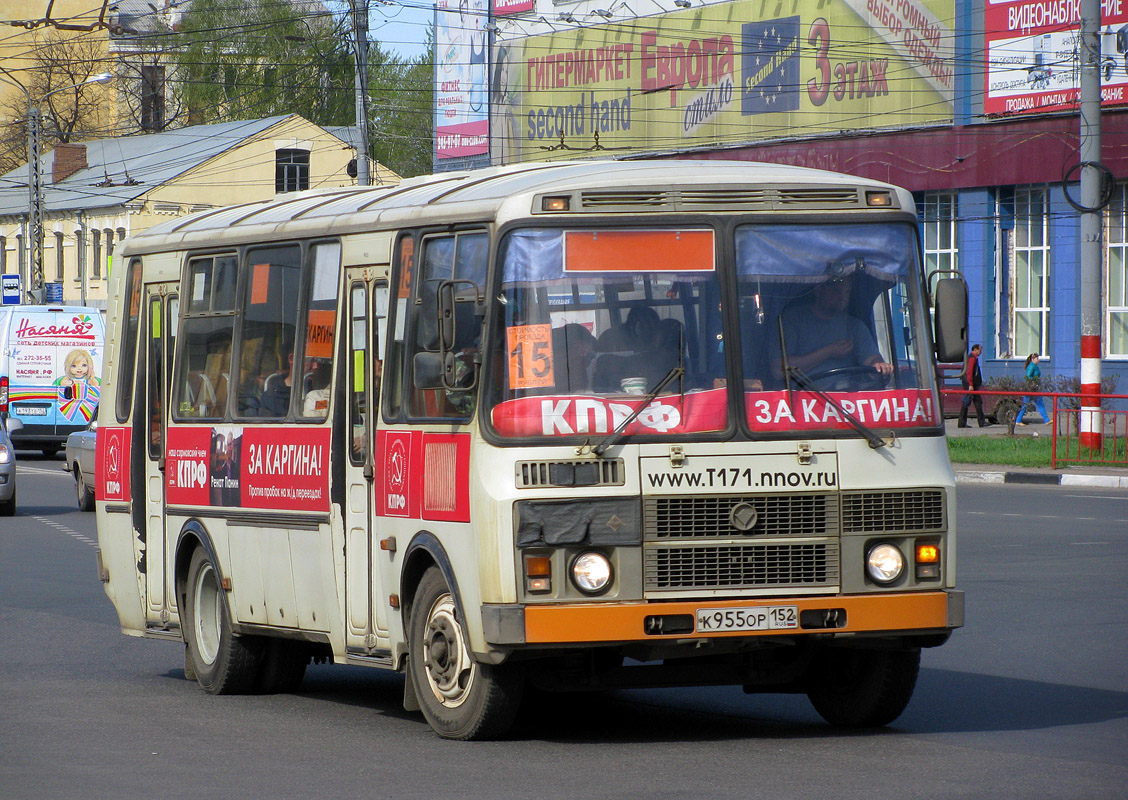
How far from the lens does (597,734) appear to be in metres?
8.64

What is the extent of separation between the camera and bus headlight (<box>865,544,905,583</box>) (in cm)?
808

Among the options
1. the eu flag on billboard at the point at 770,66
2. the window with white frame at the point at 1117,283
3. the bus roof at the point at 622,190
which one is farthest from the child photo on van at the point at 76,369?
the bus roof at the point at 622,190

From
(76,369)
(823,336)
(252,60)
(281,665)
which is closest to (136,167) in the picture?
(252,60)

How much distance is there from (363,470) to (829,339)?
7.66ft

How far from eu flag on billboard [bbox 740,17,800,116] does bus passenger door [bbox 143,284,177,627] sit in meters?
35.7

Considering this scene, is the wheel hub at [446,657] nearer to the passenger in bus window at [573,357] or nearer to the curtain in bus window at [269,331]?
the passenger in bus window at [573,357]

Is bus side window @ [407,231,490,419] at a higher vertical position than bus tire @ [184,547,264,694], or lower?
higher

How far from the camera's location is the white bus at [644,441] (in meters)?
7.84

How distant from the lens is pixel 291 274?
389 inches

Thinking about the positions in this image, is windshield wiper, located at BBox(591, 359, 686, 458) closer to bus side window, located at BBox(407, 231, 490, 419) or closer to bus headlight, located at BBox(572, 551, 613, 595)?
bus headlight, located at BBox(572, 551, 613, 595)

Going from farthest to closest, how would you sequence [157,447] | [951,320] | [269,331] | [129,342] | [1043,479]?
→ [1043,479] < [129,342] < [157,447] < [269,331] < [951,320]

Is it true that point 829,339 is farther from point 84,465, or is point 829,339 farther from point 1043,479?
point 1043,479

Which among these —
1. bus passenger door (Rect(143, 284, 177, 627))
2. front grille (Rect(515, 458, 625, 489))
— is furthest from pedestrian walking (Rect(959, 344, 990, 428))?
front grille (Rect(515, 458, 625, 489))

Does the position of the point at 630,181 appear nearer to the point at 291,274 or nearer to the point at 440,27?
the point at 291,274
